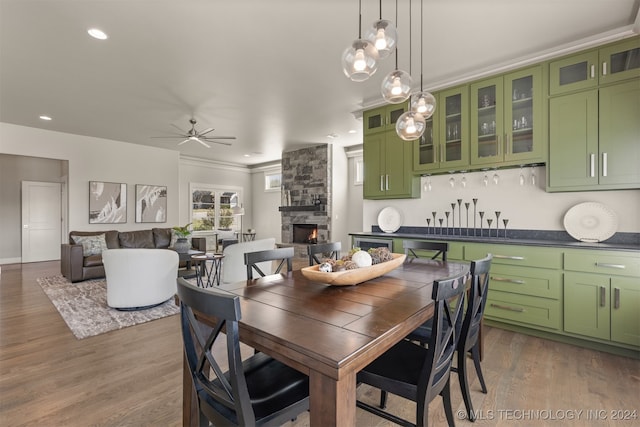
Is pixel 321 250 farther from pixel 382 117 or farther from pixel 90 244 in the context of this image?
pixel 90 244

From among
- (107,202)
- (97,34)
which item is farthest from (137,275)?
(107,202)

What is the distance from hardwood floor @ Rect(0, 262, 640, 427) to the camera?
5.88ft

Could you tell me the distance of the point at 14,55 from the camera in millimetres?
3209

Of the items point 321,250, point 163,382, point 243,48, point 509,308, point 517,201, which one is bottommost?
point 163,382

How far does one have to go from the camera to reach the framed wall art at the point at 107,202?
6441 mm

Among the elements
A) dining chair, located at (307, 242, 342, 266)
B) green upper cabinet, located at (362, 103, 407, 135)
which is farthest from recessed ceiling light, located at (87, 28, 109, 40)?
green upper cabinet, located at (362, 103, 407, 135)

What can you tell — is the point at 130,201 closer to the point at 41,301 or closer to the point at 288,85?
the point at 41,301

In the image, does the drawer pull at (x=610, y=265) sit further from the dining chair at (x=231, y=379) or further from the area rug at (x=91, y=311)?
the area rug at (x=91, y=311)

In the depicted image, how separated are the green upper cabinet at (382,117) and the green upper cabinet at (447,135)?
0.49 meters

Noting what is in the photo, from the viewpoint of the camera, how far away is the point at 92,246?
16.9 feet

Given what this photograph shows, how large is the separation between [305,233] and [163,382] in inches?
230

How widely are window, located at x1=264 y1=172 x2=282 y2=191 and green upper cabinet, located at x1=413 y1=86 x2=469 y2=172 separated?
6192 mm

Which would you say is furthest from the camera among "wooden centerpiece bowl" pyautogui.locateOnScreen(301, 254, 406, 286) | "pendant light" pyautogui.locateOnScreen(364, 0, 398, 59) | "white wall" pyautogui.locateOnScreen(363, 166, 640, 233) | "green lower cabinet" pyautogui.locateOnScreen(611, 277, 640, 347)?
"white wall" pyautogui.locateOnScreen(363, 166, 640, 233)

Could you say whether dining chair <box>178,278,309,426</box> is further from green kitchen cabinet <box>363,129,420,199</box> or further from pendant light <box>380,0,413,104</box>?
green kitchen cabinet <box>363,129,420,199</box>
